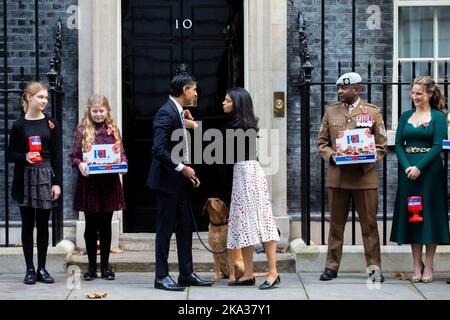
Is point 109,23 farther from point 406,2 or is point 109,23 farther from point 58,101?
point 406,2

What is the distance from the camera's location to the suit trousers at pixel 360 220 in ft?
29.5

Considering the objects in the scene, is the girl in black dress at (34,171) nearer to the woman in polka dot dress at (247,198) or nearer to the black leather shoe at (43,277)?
the black leather shoe at (43,277)

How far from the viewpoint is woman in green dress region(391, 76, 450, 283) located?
8922mm

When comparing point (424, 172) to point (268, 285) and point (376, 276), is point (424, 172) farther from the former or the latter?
point (268, 285)

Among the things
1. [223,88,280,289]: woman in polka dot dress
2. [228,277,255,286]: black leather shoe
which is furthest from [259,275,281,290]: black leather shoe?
[228,277,255,286]: black leather shoe

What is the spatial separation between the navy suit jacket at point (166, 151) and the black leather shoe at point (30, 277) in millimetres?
1403

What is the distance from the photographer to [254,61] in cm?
1048

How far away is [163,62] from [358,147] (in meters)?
2.90

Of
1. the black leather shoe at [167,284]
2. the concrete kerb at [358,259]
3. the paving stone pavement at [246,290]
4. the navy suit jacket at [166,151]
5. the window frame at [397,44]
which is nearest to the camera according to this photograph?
the paving stone pavement at [246,290]

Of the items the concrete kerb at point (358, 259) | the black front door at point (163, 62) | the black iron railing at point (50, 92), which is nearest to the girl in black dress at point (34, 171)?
the black iron railing at point (50, 92)

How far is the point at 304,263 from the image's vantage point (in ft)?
31.2

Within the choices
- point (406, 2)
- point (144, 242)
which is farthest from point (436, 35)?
point (144, 242)

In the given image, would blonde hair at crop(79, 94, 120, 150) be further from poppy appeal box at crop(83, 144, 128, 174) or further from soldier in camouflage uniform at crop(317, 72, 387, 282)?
soldier in camouflage uniform at crop(317, 72, 387, 282)

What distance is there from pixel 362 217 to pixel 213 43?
9.49 ft
